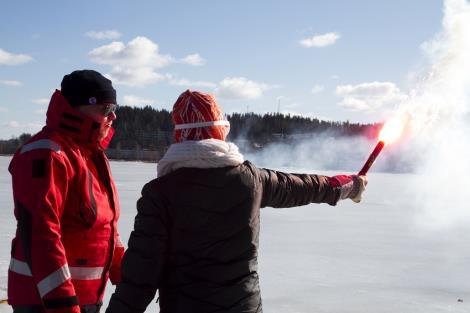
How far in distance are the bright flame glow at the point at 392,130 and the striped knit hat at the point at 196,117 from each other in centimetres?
109

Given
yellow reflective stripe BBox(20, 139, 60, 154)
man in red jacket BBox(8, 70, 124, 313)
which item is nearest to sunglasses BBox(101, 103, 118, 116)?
man in red jacket BBox(8, 70, 124, 313)

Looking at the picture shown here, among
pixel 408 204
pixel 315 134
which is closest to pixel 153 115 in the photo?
pixel 315 134

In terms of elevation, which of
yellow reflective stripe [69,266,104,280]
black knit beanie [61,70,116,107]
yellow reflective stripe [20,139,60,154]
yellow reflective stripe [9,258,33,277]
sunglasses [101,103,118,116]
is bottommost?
yellow reflective stripe [69,266,104,280]

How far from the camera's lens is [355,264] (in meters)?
6.12

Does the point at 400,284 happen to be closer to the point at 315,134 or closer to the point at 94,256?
the point at 94,256

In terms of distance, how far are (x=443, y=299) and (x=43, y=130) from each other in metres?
4.18

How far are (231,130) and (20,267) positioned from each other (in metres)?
80.8

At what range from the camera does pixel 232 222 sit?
75.2 inches

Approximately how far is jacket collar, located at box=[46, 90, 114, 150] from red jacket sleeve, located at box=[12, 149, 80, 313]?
250 millimetres

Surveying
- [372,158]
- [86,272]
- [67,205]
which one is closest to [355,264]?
[372,158]

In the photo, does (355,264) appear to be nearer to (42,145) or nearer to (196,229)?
(196,229)

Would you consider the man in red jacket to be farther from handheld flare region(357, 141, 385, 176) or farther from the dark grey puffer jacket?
handheld flare region(357, 141, 385, 176)

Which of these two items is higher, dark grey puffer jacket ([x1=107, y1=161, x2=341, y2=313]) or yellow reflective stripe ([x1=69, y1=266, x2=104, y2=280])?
dark grey puffer jacket ([x1=107, y1=161, x2=341, y2=313])

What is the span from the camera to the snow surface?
462 centimetres
